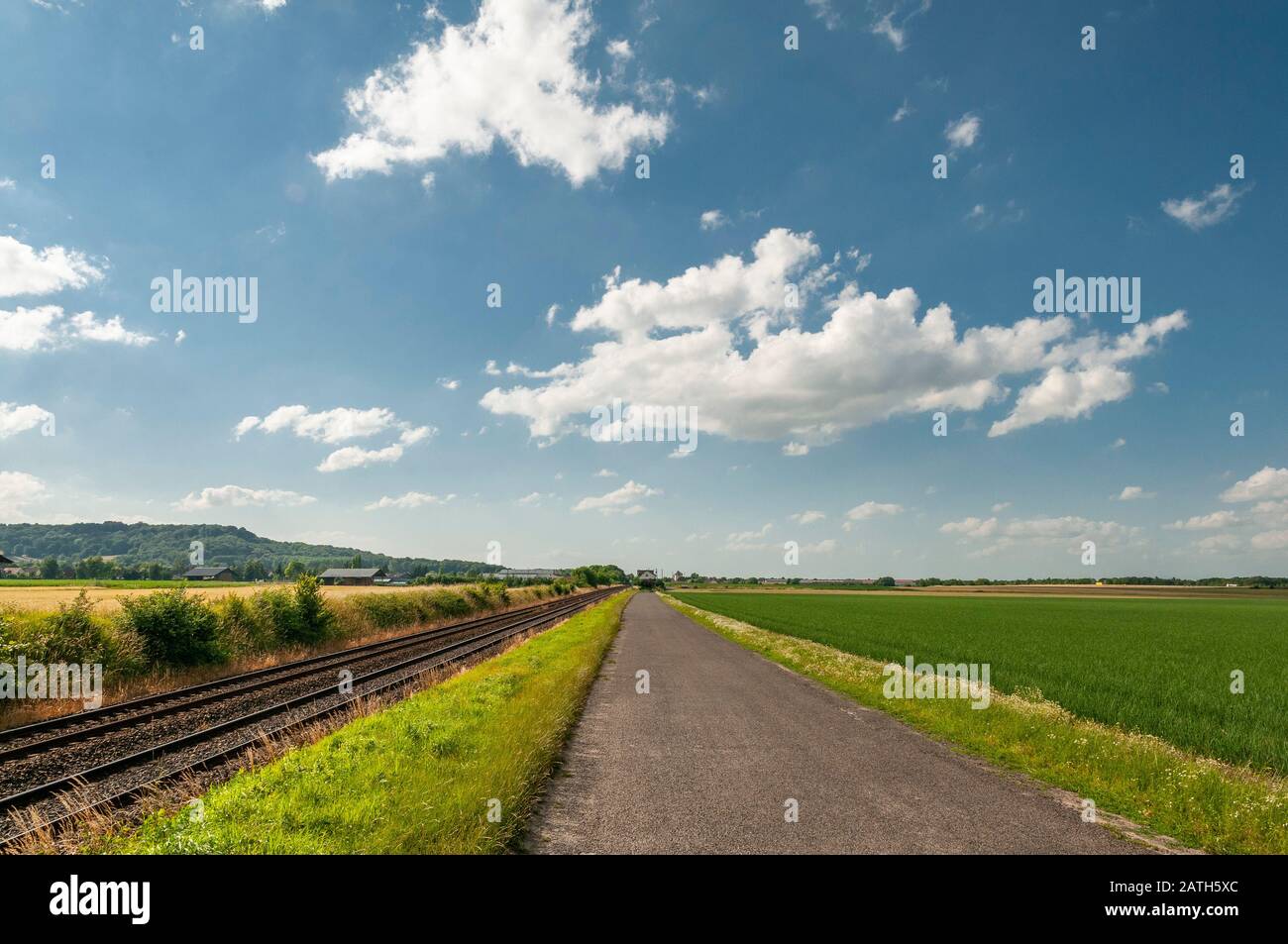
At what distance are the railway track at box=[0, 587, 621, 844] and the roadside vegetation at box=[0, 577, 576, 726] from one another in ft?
4.12

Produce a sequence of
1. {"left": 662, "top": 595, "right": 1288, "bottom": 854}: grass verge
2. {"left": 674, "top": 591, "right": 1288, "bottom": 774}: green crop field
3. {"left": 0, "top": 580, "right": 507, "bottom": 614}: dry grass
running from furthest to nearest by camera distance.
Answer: {"left": 0, "top": 580, "right": 507, "bottom": 614}: dry grass < {"left": 674, "top": 591, "right": 1288, "bottom": 774}: green crop field < {"left": 662, "top": 595, "right": 1288, "bottom": 854}: grass verge

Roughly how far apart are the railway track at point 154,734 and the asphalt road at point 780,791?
6.49m

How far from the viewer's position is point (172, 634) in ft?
67.2

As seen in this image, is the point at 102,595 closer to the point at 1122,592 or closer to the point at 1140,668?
the point at 1140,668

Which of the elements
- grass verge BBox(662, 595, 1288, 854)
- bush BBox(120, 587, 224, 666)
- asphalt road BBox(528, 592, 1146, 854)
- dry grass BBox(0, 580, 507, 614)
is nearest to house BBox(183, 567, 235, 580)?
dry grass BBox(0, 580, 507, 614)

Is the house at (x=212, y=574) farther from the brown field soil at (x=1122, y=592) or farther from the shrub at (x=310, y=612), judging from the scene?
the shrub at (x=310, y=612)

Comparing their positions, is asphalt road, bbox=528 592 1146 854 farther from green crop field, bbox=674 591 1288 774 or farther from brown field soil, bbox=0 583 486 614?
brown field soil, bbox=0 583 486 614

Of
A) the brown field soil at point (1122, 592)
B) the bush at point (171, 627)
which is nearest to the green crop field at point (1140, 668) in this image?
the bush at point (171, 627)

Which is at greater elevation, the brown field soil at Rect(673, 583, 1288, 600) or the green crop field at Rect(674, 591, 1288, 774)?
the green crop field at Rect(674, 591, 1288, 774)

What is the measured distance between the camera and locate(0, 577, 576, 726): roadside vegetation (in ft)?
54.0

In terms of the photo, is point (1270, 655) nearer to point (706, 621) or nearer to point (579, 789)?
point (706, 621)

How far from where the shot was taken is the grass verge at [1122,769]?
717 centimetres

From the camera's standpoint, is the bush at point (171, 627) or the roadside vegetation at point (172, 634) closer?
the roadside vegetation at point (172, 634)
